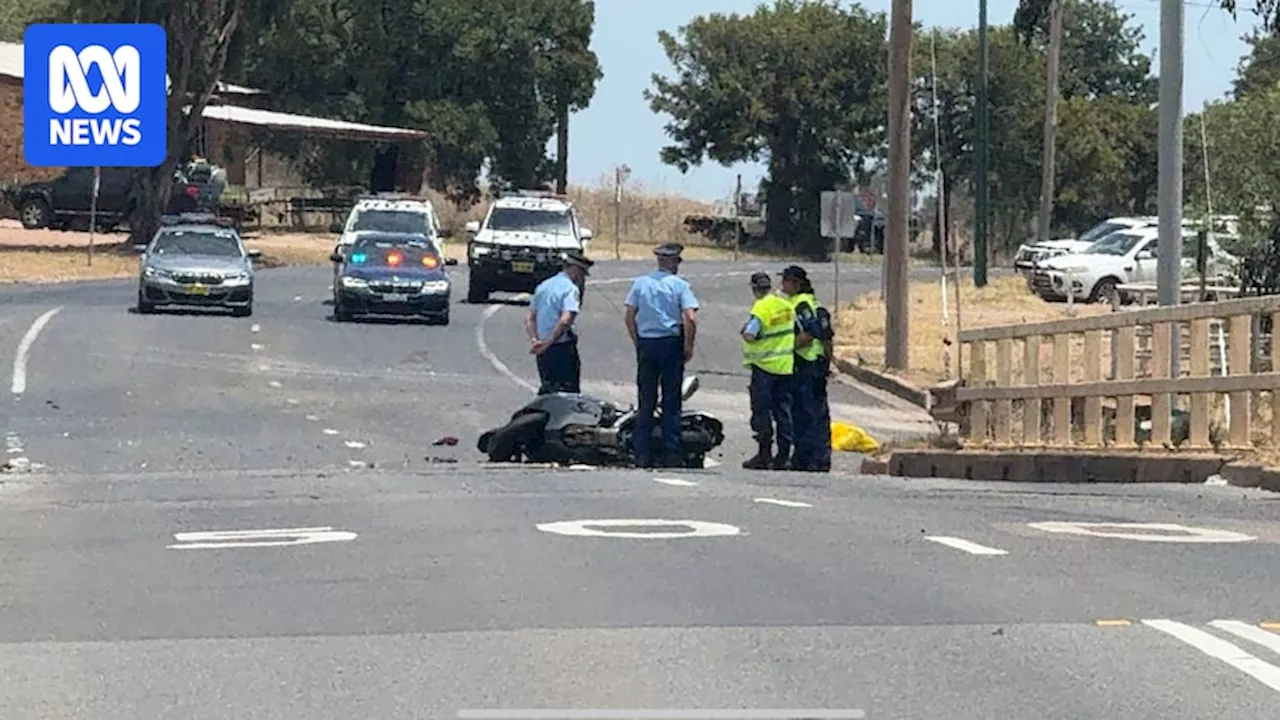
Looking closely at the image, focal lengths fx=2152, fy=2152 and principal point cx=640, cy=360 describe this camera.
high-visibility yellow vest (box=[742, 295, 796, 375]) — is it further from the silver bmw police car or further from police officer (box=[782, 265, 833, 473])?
→ the silver bmw police car

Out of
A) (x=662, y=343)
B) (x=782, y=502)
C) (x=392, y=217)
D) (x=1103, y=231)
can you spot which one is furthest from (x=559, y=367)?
(x=1103, y=231)

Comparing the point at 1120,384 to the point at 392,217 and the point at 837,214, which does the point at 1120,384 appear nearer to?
the point at 837,214

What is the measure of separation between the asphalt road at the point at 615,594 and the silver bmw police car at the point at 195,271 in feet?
53.8

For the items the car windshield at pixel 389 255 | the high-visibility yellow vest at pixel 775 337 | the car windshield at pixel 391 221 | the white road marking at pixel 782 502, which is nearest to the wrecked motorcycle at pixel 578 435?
the high-visibility yellow vest at pixel 775 337

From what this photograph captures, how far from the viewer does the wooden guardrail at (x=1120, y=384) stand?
15.3 meters

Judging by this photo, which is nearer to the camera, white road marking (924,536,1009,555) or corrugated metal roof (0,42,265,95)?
white road marking (924,536,1009,555)

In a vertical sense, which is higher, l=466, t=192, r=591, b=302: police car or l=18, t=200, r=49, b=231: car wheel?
l=18, t=200, r=49, b=231: car wheel

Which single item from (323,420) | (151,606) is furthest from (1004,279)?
(151,606)

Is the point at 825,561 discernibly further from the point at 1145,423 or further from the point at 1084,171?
the point at 1084,171

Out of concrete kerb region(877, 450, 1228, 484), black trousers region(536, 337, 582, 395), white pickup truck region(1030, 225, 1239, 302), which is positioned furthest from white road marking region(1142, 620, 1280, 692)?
white pickup truck region(1030, 225, 1239, 302)

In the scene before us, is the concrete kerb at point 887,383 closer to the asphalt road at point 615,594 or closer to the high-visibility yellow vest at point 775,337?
the high-visibility yellow vest at point 775,337

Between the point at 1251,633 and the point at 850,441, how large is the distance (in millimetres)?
13124

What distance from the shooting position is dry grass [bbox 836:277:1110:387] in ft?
105

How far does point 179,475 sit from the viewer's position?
16297 mm
